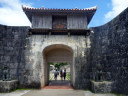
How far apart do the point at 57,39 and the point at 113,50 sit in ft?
14.6

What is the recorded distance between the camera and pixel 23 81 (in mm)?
8891

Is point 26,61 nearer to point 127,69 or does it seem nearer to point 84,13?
point 84,13

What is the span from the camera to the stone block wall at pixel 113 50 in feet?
22.6

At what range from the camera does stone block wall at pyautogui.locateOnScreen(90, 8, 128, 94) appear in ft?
22.6

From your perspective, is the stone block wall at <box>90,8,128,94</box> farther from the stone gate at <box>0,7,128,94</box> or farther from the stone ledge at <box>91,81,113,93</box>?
the stone ledge at <box>91,81,113,93</box>

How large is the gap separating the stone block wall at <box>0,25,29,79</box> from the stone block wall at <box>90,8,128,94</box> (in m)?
5.82

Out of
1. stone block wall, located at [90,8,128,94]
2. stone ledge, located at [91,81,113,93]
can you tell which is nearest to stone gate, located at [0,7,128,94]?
stone block wall, located at [90,8,128,94]

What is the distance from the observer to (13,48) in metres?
9.28

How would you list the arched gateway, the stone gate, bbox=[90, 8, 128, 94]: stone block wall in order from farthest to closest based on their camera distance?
1. the arched gateway
2. the stone gate
3. bbox=[90, 8, 128, 94]: stone block wall

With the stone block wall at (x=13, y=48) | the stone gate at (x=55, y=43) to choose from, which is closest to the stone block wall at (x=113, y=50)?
the stone gate at (x=55, y=43)

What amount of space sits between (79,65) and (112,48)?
2.81 m

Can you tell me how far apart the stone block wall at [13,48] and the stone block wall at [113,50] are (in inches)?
229

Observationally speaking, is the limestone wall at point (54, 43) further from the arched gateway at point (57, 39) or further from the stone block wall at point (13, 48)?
the stone block wall at point (13, 48)

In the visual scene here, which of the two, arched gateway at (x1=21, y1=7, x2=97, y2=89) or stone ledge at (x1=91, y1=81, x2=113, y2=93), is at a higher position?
arched gateway at (x1=21, y1=7, x2=97, y2=89)
